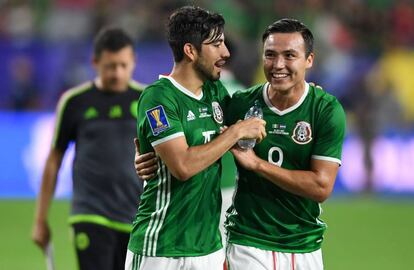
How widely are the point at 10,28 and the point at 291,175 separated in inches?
533

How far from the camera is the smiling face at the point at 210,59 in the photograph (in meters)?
5.46

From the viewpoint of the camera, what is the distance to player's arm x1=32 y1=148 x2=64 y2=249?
283 inches

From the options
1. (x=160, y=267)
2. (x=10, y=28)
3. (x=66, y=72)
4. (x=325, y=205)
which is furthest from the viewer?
(x=10, y=28)

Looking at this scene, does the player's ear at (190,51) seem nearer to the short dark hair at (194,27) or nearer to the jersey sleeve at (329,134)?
the short dark hair at (194,27)

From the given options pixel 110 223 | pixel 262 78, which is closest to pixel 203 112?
pixel 110 223

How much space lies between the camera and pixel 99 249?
6.92m

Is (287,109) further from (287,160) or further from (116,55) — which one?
(116,55)

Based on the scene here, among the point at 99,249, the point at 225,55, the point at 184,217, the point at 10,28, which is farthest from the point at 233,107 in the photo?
the point at 10,28

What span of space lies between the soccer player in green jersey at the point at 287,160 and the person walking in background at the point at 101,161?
5.00 ft

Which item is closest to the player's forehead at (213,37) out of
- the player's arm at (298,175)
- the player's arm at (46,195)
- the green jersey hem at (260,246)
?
the player's arm at (298,175)

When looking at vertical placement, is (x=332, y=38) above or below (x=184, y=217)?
above

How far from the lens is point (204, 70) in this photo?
547cm

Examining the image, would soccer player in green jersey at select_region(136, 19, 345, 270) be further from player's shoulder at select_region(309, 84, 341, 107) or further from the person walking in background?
the person walking in background

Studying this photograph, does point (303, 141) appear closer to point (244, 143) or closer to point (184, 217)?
point (244, 143)
